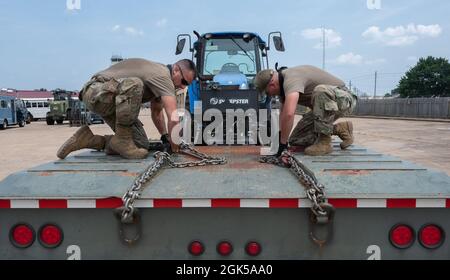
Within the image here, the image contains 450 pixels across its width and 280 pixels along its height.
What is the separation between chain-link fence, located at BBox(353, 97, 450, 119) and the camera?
34031 millimetres

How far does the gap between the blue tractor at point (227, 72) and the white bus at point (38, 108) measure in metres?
40.9

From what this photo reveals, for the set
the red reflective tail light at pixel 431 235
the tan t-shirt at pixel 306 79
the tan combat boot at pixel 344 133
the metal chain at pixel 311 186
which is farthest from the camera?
the tan combat boot at pixel 344 133

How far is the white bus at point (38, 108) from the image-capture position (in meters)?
44.8

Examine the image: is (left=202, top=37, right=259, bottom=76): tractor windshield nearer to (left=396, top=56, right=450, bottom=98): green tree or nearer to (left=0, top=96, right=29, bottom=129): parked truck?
(left=0, top=96, right=29, bottom=129): parked truck

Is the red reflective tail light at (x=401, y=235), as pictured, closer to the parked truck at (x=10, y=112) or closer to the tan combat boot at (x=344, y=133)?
the tan combat boot at (x=344, y=133)

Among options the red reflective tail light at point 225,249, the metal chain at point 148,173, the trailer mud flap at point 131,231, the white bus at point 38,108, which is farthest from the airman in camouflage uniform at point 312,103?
the white bus at point 38,108

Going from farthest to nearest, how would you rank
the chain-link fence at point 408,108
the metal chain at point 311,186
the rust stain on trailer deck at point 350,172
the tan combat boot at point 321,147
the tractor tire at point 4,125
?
the chain-link fence at point 408,108
the tractor tire at point 4,125
the tan combat boot at point 321,147
the rust stain on trailer deck at point 350,172
the metal chain at point 311,186

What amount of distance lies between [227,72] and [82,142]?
4.46m

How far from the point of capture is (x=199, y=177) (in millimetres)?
2926

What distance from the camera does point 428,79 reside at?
5862 cm

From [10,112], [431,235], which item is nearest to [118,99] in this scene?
[431,235]

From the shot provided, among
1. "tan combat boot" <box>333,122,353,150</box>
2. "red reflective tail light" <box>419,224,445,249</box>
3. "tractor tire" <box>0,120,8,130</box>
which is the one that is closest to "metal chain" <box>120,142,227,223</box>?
"tan combat boot" <box>333,122,353,150</box>
